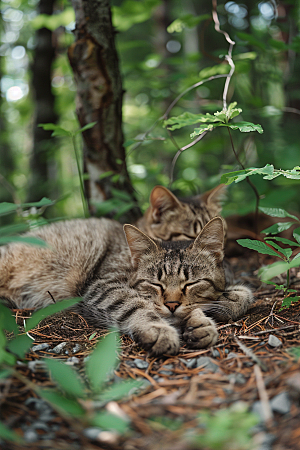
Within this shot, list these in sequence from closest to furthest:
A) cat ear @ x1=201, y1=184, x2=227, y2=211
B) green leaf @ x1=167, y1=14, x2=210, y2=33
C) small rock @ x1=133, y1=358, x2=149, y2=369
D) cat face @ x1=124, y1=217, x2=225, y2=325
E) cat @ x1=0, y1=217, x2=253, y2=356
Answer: small rock @ x1=133, y1=358, x2=149, y2=369 < cat @ x1=0, y1=217, x2=253, y2=356 < cat face @ x1=124, y1=217, x2=225, y2=325 < green leaf @ x1=167, y1=14, x2=210, y2=33 < cat ear @ x1=201, y1=184, x2=227, y2=211

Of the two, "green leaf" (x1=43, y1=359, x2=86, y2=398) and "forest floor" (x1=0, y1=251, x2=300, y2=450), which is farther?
"green leaf" (x1=43, y1=359, x2=86, y2=398)

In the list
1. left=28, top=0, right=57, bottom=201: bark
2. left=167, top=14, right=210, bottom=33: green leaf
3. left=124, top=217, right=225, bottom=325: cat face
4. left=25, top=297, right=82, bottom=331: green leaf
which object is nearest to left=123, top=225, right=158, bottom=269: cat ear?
left=124, top=217, right=225, bottom=325: cat face

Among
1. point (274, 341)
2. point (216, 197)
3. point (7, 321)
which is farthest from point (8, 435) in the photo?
point (216, 197)

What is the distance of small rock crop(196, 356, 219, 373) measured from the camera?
1597 millimetres

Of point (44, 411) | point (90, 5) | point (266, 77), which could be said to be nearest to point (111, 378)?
point (44, 411)

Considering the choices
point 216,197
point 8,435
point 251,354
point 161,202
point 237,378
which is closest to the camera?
point 8,435

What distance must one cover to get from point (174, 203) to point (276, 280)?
1213 millimetres

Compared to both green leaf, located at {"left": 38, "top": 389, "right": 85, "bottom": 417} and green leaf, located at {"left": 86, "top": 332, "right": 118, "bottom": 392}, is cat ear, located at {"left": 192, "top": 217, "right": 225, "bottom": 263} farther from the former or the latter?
green leaf, located at {"left": 38, "top": 389, "right": 85, "bottom": 417}

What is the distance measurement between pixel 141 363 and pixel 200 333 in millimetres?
385

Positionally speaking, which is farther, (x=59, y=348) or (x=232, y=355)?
(x=59, y=348)

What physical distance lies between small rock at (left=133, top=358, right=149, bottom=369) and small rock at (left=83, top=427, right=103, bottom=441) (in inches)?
20.2

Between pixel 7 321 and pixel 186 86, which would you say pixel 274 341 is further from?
pixel 186 86

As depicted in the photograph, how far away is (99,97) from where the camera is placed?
134 inches

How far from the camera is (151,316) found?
2.14m
